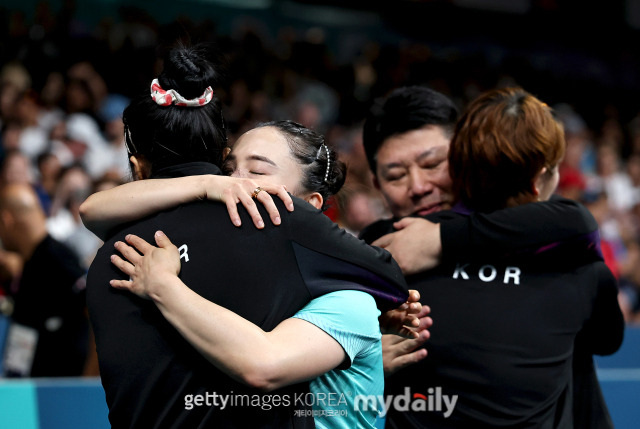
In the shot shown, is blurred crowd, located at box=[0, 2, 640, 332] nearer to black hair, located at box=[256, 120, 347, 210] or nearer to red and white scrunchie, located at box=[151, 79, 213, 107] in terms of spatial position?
black hair, located at box=[256, 120, 347, 210]

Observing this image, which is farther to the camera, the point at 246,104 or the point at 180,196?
the point at 246,104

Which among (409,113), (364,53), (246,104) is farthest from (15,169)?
(364,53)

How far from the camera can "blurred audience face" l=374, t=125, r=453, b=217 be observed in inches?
90.4

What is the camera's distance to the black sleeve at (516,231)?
190cm

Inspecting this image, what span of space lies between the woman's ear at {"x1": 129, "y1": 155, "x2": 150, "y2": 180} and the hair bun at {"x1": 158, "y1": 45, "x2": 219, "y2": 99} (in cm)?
18

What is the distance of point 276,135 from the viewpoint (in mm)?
1743

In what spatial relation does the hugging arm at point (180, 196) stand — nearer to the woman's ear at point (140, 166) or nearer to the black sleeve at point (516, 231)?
the woman's ear at point (140, 166)

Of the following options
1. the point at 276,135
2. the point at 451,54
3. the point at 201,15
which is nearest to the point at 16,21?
the point at 201,15

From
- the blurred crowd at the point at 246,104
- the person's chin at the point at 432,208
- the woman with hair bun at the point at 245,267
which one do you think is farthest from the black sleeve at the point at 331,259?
the blurred crowd at the point at 246,104

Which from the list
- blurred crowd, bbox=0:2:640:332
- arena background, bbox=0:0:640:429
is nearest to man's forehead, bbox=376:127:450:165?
blurred crowd, bbox=0:2:640:332

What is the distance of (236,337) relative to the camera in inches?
53.1

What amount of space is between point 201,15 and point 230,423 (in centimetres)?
924

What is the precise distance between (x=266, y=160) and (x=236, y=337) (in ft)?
1.61

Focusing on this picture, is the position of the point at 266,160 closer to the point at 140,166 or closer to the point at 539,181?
the point at 140,166
